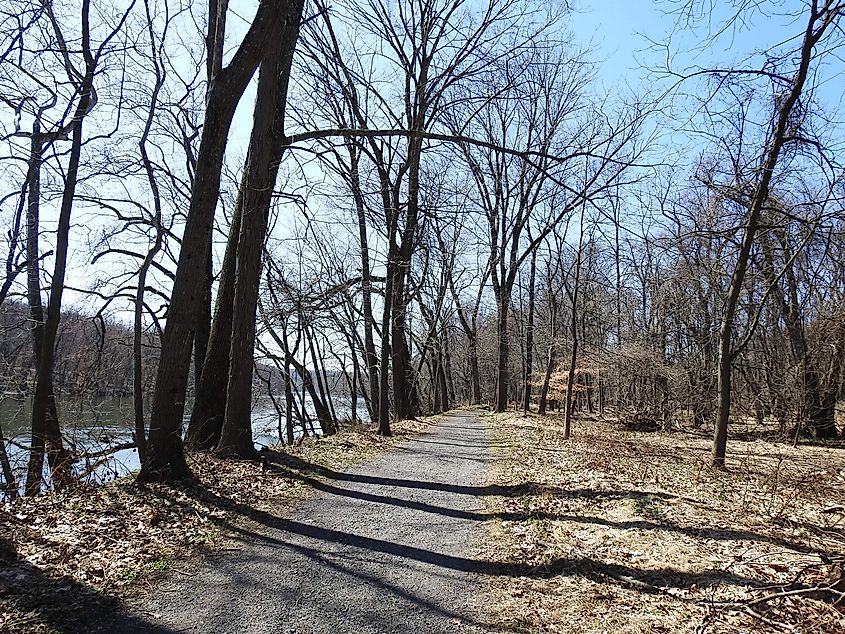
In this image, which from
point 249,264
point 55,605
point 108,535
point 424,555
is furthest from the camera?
point 249,264

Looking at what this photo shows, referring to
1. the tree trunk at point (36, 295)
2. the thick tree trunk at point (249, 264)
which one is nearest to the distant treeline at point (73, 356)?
the tree trunk at point (36, 295)

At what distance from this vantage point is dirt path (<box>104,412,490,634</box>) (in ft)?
11.6

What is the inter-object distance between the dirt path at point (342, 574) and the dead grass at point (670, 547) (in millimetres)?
455

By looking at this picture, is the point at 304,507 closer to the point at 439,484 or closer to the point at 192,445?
the point at 439,484

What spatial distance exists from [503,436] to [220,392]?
9479 mm

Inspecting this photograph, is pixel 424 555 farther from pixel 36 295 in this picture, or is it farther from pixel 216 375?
pixel 36 295

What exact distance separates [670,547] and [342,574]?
3176 mm

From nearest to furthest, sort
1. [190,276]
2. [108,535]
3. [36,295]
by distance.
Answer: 1. [108,535]
2. [190,276]
3. [36,295]

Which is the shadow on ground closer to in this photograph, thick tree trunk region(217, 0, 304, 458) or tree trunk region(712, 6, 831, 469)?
thick tree trunk region(217, 0, 304, 458)

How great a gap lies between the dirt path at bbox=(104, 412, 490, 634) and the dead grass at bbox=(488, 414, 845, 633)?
45 cm

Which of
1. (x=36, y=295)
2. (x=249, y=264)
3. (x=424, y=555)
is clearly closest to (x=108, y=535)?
(x=424, y=555)

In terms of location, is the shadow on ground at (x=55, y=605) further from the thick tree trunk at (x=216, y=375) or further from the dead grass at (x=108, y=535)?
the thick tree trunk at (x=216, y=375)

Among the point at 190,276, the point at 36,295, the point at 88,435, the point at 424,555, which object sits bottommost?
the point at 424,555

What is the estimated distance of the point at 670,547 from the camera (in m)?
5.04
